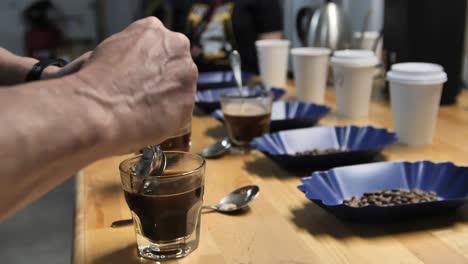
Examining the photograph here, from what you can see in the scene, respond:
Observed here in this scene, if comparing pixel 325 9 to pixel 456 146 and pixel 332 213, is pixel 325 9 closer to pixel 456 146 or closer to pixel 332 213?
pixel 456 146

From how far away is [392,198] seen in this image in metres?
0.80

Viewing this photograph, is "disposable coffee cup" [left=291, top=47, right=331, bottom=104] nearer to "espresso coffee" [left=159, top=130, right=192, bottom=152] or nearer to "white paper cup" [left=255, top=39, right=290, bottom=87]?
"white paper cup" [left=255, top=39, right=290, bottom=87]

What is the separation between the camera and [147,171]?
71cm

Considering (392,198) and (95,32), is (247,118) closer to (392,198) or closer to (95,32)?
(392,198)

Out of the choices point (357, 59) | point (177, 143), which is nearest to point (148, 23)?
point (177, 143)

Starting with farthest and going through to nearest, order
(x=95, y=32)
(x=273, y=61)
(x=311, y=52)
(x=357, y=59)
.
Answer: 1. (x=95, y=32)
2. (x=273, y=61)
3. (x=311, y=52)
4. (x=357, y=59)

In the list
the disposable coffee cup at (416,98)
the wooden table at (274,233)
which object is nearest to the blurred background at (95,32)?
the disposable coffee cup at (416,98)

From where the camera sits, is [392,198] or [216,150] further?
[216,150]

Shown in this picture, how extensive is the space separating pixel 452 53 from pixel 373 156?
614 mm

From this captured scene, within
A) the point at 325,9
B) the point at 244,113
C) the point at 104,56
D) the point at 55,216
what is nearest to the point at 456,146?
the point at 244,113

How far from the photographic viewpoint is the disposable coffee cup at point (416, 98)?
1.11 m

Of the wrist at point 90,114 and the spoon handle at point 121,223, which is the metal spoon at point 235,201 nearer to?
the spoon handle at point 121,223

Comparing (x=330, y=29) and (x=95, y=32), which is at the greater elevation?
(x=330, y=29)

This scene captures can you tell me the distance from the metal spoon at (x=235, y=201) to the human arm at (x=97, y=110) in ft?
0.81
